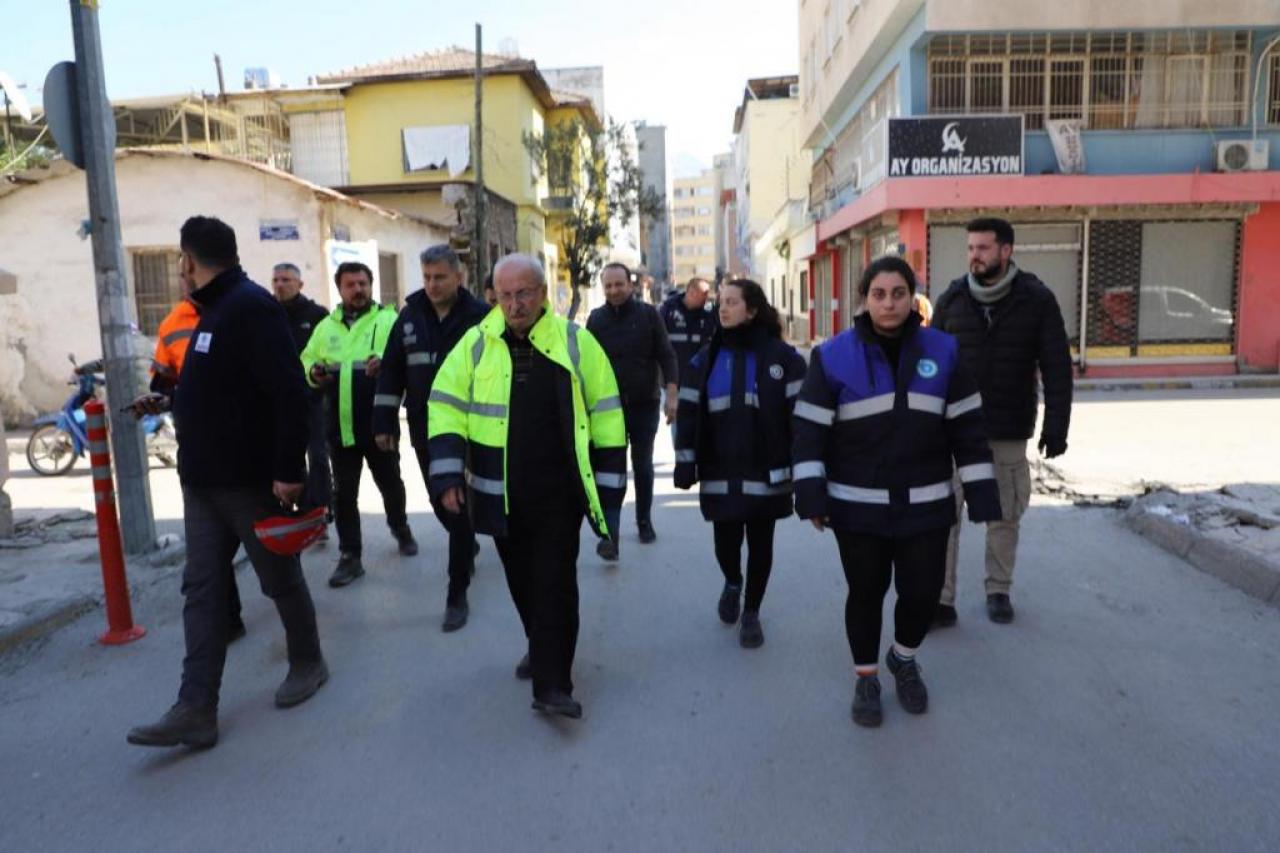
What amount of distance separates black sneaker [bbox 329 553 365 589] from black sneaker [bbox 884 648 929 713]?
3.43 metres

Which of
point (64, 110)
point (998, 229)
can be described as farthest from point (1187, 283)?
point (64, 110)

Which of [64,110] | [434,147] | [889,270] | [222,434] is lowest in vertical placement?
[222,434]

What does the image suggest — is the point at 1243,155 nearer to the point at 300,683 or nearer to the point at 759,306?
the point at 759,306

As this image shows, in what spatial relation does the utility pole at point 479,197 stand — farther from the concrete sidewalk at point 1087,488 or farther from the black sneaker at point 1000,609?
the black sneaker at point 1000,609

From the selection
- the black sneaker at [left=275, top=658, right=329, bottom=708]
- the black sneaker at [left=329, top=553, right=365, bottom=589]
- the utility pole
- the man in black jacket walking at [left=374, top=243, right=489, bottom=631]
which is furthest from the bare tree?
the black sneaker at [left=275, top=658, right=329, bottom=708]

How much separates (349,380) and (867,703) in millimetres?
3723

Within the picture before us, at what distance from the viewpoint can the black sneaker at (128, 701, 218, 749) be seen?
3.61 m

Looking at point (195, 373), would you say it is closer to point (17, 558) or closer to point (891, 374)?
point (891, 374)

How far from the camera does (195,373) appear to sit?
151 inches

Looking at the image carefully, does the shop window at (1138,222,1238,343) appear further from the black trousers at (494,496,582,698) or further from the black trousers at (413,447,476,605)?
the black trousers at (494,496,582,698)

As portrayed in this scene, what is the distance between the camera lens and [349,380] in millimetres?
6051

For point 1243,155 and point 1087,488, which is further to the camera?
point 1243,155

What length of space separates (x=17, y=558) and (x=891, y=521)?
591cm

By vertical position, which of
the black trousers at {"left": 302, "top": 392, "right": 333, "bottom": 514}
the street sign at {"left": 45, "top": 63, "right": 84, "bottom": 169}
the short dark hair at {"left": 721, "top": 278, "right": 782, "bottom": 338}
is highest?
the street sign at {"left": 45, "top": 63, "right": 84, "bottom": 169}
